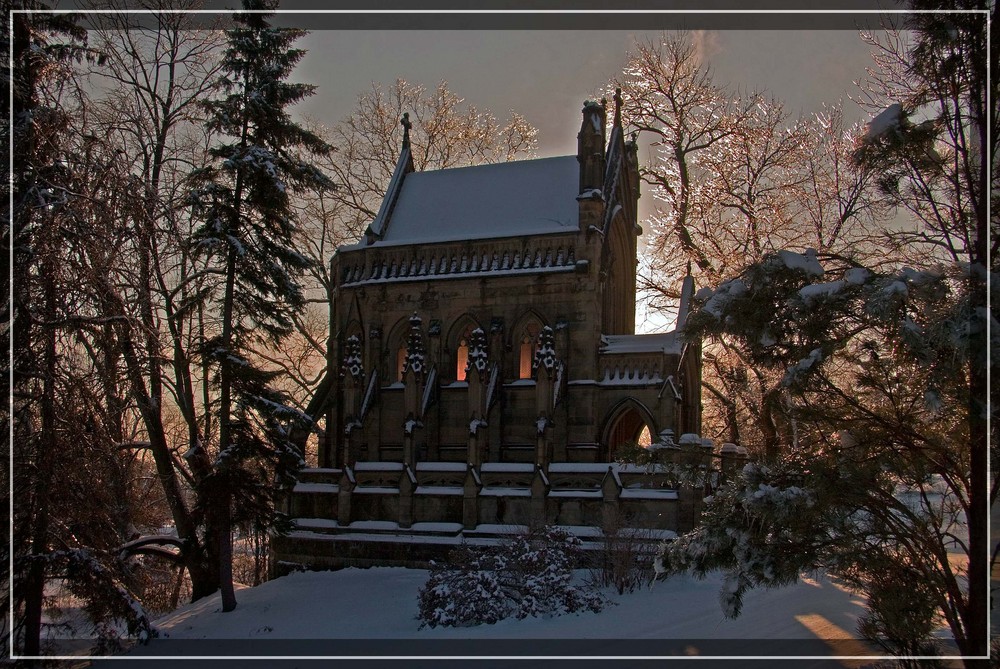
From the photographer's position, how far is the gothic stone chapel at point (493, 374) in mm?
22281

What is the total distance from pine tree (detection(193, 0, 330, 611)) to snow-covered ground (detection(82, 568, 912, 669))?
169cm

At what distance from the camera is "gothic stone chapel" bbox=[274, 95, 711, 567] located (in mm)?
22281

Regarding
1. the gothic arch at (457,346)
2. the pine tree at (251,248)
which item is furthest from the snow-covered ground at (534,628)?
the gothic arch at (457,346)

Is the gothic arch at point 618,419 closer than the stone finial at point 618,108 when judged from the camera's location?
→ Yes

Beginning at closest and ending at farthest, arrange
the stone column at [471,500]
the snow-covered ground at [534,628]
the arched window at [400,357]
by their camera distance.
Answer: the snow-covered ground at [534,628] → the stone column at [471,500] → the arched window at [400,357]

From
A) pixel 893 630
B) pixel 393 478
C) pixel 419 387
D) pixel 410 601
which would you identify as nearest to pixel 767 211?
pixel 419 387

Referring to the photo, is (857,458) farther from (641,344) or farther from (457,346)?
(457,346)

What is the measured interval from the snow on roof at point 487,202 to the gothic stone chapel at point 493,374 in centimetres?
7

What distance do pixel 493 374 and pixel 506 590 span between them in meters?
9.29

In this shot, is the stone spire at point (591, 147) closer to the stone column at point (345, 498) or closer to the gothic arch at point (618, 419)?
the gothic arch at point (618, 419)

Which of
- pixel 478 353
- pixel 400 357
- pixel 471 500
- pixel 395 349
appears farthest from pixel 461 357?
pixel 471 500

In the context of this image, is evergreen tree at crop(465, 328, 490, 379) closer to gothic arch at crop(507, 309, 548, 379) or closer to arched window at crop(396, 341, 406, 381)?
gothic arch at crop(507, 309, 548, 379)

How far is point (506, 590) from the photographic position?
1636cm

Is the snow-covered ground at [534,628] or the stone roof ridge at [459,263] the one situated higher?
the stone roof ridge at [459,263]
